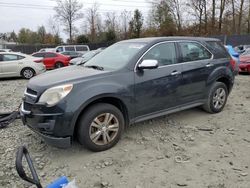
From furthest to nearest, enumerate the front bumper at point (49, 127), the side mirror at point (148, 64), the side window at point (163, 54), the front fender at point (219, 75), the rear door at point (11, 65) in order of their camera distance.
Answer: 1. the rear door at point (11, 65)
2. the front fender at point (219, 75)
3. the side window at point (163, 54)
4. the side mirror at point (148, 64)
5. the front bumper at point (49, 127)

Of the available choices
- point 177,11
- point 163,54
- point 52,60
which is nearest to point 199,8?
point 177,11

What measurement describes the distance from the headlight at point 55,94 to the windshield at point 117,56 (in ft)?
3.09

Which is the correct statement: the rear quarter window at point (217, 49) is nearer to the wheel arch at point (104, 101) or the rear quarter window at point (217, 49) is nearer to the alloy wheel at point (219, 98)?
the alloy wheel at point (219, 98)

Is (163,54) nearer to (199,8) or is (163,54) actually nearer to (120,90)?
(120,90)

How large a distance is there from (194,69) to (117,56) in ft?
4.96

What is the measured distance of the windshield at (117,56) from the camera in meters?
4.28

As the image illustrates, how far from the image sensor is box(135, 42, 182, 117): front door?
4.17m

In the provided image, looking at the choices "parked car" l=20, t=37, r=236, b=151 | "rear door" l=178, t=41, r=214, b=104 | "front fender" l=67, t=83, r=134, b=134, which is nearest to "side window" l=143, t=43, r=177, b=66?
"parked car" l=20, t=37, r=236, b=151

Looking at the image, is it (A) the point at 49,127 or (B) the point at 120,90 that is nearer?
(A) the point at 49,127

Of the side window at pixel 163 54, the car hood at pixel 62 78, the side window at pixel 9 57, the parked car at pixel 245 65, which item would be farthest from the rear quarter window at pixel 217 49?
the side window at pixel 9 57

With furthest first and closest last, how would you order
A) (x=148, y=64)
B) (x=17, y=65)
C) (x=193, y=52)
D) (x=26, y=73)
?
1. (x=26, y=73)
2. (x=17, y=65)
3. (x=193, y=52)
4. (x=148, y=64)

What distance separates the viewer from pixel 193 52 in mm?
5039

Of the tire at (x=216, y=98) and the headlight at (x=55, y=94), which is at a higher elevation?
the headlight at (x=55, y=94)

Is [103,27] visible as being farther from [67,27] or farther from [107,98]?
[107,98]
